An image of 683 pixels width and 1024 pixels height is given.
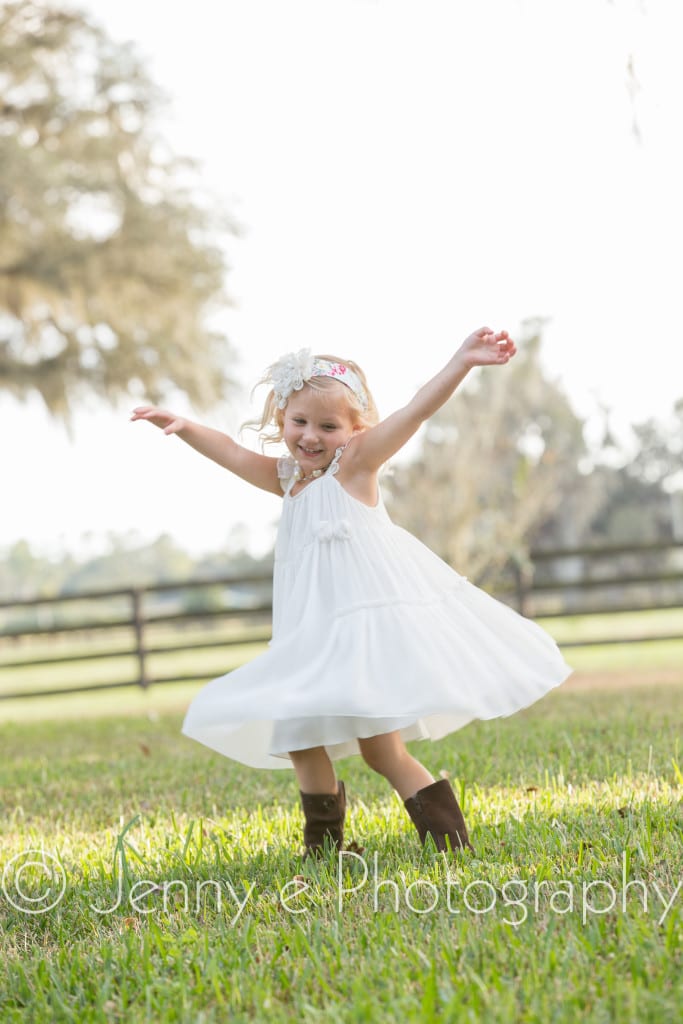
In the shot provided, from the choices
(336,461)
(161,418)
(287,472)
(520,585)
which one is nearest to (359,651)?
(336,461)

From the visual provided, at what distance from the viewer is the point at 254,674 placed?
9.69 ft

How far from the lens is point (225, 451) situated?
3.55 metres

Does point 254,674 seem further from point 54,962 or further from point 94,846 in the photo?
point 94,846

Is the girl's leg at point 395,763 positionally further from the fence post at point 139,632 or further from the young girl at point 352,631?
the fence post at point 139,632

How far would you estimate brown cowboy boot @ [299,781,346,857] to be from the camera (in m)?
3.21

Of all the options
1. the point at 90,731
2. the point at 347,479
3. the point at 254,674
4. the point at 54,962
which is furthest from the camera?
the point at 90,731

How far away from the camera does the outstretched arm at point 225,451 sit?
11.5 ft

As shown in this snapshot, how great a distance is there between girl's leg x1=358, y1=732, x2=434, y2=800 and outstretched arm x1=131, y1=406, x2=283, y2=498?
0.88 metres

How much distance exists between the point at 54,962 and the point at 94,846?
3.98 feet

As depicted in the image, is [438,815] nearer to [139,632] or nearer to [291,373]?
[291,373]

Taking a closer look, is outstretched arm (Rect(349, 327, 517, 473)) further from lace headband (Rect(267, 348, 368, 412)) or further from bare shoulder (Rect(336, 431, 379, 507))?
lace headband (Rect(267, 348, 368, 412))

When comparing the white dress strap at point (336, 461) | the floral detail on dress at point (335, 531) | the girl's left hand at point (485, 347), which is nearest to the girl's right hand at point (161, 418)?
the white dress strap at point (336, 461)

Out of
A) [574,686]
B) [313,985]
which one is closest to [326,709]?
[313,985]

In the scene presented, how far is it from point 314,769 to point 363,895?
0.52m
